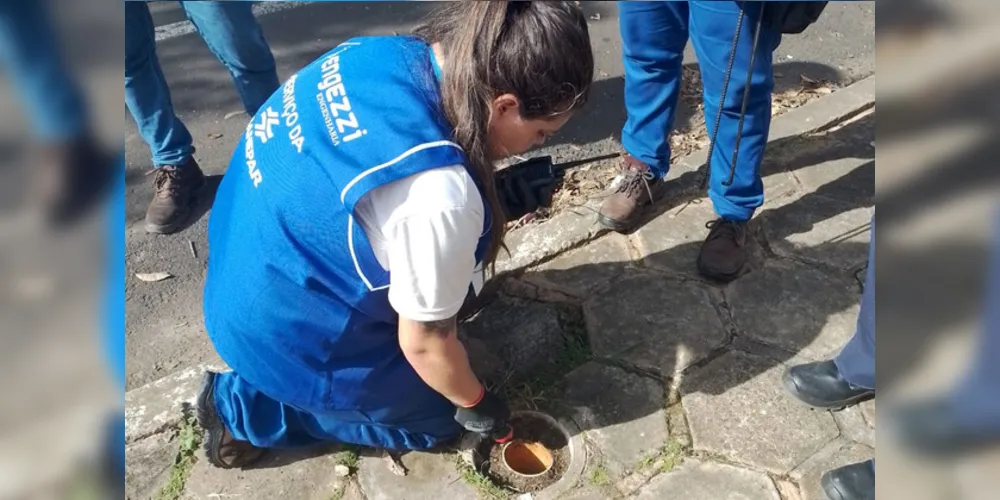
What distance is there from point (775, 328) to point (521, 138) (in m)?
1.24

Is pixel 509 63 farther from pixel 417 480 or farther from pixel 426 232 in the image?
pixel 417 480

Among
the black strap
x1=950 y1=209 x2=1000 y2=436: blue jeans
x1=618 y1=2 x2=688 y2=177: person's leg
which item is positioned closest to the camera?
x1=950 y1=209 x2=1000 y2=436: blue jeans

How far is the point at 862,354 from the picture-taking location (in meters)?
1.94

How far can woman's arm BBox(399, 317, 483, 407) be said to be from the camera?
5.26 ft

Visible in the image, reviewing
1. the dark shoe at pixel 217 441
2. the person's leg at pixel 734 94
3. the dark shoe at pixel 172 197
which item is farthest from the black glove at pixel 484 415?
the dark shoe at pixel 172 197

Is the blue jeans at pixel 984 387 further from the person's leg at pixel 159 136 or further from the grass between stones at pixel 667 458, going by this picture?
the person's leg at pixel 159 136

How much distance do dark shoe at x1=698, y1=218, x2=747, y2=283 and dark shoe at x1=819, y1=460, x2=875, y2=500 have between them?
0.76 m

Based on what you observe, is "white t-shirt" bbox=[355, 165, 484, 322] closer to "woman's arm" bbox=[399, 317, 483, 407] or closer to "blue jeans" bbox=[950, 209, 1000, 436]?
"woman's arm" bbox=[399, 317, 483, 407]

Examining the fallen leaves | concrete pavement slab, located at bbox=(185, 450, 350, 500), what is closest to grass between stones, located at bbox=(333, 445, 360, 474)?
concrete pavement slab, located at bbox=(185, 450, 350, 500)

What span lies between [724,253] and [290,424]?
1435mm

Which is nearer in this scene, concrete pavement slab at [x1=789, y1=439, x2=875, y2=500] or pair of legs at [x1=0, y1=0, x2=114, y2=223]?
pair of legs at [x1=0, y1=0, x2=114, y2=223]

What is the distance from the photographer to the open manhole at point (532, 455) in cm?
204

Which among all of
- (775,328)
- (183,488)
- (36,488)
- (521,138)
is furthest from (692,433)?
(36,488)

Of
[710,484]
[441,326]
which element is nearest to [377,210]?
[441,326]
